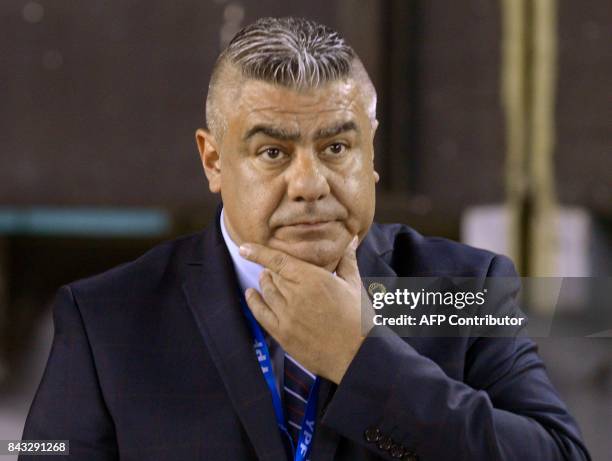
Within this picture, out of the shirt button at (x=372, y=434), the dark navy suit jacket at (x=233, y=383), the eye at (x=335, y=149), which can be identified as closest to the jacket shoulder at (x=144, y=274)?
the dark navy suit jacket at (x=233, y=383)

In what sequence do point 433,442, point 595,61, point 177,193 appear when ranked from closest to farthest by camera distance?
point 433,442 < point 595,61 < point 177,193

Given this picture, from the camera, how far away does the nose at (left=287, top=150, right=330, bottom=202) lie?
1.90m

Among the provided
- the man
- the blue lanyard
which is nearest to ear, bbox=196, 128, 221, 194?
the man

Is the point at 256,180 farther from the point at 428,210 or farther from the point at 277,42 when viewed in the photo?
the point at 428,210

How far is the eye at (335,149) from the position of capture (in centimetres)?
195

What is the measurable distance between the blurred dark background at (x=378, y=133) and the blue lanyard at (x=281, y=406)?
11.1 feet

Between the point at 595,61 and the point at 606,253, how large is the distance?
1052 millimetres

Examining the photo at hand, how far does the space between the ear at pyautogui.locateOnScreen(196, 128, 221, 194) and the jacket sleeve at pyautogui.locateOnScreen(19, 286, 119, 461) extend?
43cm

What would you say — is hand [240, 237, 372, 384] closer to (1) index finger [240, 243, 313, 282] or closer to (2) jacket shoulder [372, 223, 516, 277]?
(1) index finger [240, 243, 313, 282]

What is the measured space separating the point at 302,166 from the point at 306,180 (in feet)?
0.11

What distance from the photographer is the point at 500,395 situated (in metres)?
2.04

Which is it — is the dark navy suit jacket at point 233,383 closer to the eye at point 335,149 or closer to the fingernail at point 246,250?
the fingernail at point 246,250

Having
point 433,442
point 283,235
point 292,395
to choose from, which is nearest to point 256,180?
point 283,235

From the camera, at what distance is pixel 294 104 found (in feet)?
6.28
